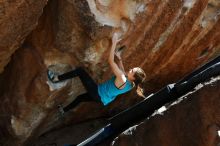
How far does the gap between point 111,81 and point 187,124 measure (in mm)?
1323

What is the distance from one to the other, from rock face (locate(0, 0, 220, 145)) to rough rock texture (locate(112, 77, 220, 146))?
1417mm

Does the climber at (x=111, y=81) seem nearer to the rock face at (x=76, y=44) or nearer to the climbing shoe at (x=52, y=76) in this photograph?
the climbing shoe at (x=52, y=76)

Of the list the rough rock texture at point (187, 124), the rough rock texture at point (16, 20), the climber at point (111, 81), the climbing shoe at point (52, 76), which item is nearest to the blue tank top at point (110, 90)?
the climber at point (111, 81)

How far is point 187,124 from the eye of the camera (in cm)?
656

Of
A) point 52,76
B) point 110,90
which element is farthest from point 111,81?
point 52,76

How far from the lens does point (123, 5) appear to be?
7074 millimetres

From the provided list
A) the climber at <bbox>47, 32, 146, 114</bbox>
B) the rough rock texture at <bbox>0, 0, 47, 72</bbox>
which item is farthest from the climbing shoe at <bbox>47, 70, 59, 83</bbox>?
the rough rock texture at <bbox>0, 0, 47, 72</bbox>

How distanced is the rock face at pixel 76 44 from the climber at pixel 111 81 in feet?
0.46

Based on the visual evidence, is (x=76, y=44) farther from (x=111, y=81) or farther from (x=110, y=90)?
(x=110, y=90)

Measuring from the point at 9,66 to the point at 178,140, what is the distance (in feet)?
10.3

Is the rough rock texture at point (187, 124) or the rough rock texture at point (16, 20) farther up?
the rough rock texture at point (16, 20)

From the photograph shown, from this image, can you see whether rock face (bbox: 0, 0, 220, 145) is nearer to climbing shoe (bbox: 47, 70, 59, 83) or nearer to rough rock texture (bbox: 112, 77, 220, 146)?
climbing shoe (bbox: 47, 70, 59, 83)

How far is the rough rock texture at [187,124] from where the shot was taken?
6.36m

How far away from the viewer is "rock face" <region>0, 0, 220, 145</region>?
6824 millimetres
